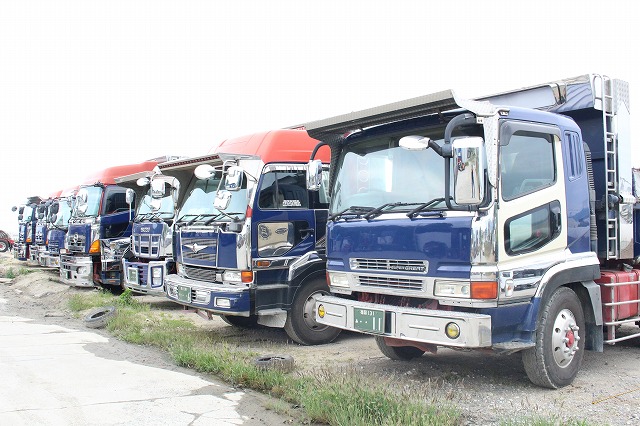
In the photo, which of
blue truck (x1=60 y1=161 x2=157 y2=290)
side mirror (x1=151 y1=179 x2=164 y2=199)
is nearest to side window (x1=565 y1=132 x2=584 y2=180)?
side mirror (x1=151 y1=179 x2=164 y2=199)

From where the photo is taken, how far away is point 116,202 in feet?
47.8

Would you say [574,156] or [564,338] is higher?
[574,156]

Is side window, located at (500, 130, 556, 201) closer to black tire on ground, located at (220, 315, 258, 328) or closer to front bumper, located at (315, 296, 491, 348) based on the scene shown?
front bumper, located at (315, 296, 491, 348)

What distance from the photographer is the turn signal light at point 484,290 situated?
5246mm

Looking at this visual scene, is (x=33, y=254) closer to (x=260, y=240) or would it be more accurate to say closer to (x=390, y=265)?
(x=260, y=240)

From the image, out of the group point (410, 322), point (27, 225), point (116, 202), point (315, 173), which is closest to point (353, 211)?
point (315, 173)

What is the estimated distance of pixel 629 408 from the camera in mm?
5332

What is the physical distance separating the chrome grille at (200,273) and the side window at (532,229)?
4467mm

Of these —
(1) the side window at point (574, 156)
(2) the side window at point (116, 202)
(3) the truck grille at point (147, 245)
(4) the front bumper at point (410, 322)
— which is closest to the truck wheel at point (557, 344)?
(4) the front bumper at point (410, 322)

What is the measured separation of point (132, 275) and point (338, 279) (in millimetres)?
6654

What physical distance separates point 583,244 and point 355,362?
2.99 metres

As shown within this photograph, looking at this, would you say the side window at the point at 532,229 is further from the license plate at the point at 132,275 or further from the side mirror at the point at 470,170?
the license plate at the point at 132,275

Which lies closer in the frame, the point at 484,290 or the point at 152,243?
the point at 484,290

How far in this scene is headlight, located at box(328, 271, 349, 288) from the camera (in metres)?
6.48
